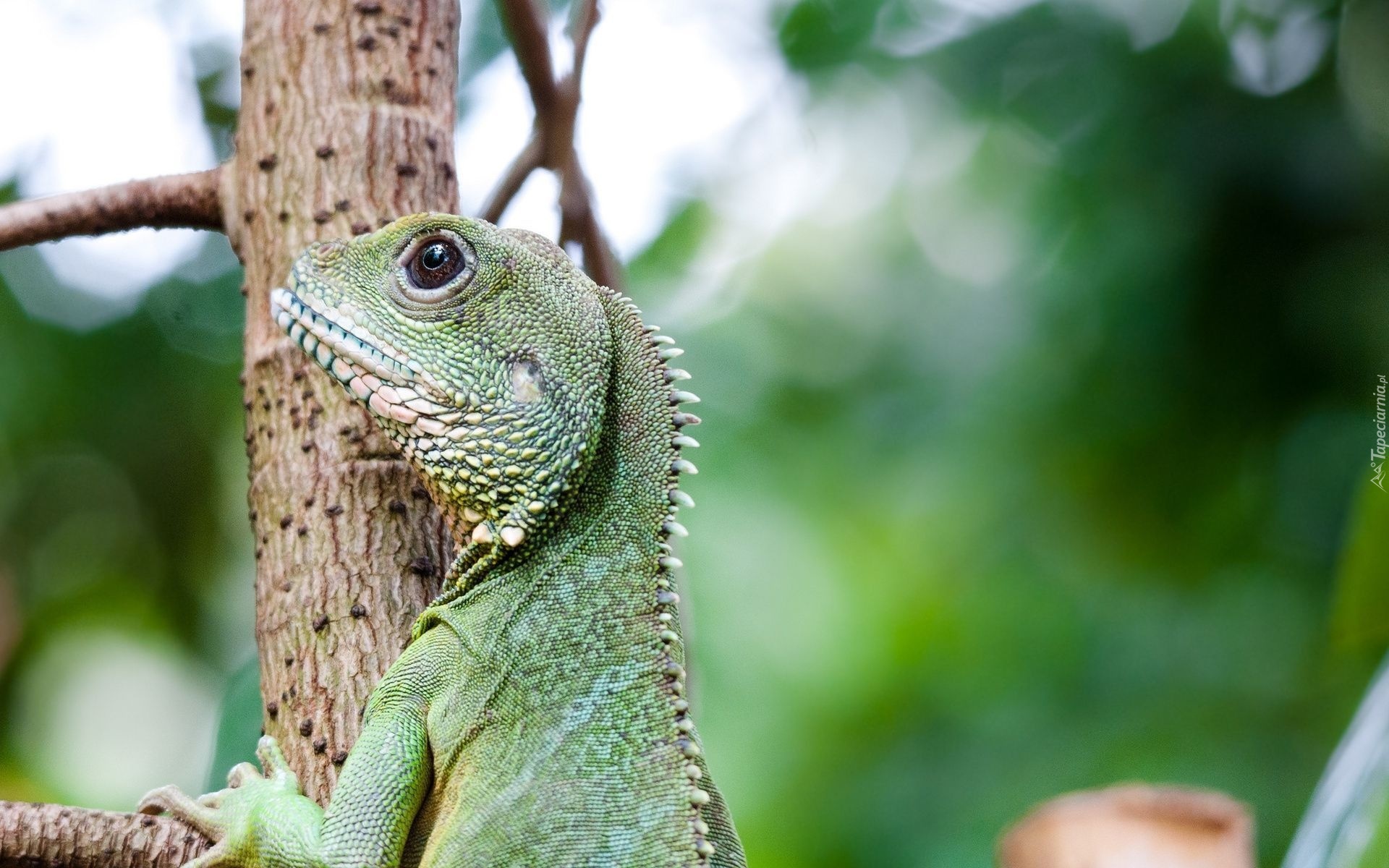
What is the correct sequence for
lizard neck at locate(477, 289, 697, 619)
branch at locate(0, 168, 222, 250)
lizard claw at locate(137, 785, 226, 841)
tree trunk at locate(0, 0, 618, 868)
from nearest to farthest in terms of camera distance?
1. lizard claw at locate(137, 785, 226, 841)
2. lizard neck at locate(477, 289, 697, 619)
3. tree trunk at locate(0, 0, 618, 868)
4. branch at locate(0, 168, 222, 250)

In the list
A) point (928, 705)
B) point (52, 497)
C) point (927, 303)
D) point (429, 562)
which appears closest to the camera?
point (429, 562)

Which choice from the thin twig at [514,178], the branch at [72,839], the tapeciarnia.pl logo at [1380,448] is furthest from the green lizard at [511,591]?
the tapeciarnia.pl logo at [1380,448]

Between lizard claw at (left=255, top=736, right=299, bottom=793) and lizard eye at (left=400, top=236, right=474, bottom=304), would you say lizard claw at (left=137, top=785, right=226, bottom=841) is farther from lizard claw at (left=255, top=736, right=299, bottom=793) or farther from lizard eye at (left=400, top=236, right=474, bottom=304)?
lizard eye at (left=400, top=236, right=474, bottom=304)

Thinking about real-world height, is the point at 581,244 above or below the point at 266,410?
above

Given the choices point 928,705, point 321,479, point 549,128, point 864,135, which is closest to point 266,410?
point 321,479

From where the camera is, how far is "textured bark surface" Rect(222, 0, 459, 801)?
11.7 ft

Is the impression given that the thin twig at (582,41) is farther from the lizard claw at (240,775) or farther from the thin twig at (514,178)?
the lizard claw at (240,775)

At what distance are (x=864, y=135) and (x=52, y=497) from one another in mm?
9633

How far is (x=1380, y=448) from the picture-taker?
6371 mm

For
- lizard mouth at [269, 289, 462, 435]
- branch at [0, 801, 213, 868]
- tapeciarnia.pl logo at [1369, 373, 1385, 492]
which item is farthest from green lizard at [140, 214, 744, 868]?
tapeciarnia.pl logo at [1369, 373, 1385, 492]

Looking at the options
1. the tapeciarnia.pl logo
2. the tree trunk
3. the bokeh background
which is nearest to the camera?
the tree trunk

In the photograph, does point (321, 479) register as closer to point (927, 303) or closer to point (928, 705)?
point (928, 705)

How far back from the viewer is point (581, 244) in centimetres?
510

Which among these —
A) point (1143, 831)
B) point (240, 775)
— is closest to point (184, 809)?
point (240, 775)
